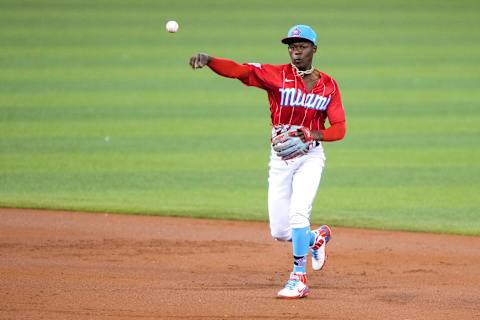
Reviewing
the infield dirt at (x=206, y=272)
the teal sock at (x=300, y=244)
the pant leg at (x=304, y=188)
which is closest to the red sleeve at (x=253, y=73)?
the pant leg at (x=304, y=188)

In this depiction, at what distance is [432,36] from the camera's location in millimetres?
22859

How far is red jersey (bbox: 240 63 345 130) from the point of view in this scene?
715 centimetres

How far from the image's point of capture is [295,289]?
707cm

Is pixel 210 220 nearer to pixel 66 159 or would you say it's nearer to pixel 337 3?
pixel 66 159

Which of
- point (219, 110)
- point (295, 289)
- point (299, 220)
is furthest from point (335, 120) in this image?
point (219, 110)

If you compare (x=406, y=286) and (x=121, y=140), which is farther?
(x=121, y=140)

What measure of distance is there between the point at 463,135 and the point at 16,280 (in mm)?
9002

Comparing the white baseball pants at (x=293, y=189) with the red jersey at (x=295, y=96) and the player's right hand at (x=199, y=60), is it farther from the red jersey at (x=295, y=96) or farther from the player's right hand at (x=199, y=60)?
the player's right hand at (x=199, y=60)

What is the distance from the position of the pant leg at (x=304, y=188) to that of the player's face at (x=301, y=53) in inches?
24.2

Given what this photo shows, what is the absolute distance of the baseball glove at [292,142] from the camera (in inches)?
277

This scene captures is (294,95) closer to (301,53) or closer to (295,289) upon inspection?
(301,53)

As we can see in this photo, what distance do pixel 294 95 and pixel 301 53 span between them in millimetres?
302

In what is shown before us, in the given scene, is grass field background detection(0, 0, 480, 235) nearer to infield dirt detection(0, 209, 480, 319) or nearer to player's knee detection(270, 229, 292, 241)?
infield dirt detection(0, 209, 480, 319)

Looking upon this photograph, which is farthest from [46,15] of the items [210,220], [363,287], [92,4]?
[363,287]
